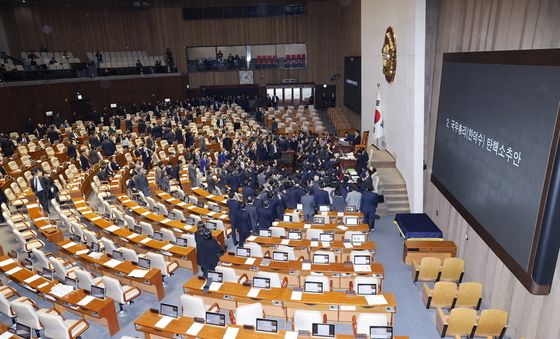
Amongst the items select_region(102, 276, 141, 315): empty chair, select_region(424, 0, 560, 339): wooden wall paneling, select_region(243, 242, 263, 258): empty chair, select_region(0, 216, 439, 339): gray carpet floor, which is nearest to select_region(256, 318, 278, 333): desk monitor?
select_region(0, 216, 439, 339): gray carpet floor

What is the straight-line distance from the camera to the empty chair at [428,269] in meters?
9.16

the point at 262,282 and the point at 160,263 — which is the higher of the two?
the point at 262,282

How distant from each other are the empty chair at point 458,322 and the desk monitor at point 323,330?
2.40 meters

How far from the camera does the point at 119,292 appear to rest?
835 cm

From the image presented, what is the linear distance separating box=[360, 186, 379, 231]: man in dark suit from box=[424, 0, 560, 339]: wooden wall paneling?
190 centimetres

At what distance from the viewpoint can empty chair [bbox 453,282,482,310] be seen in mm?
7910

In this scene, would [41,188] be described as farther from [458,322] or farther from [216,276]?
[458,322]

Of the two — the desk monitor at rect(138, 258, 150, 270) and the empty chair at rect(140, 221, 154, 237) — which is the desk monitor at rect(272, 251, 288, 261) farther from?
the empty chair at rect(140, 221, 154, 237)

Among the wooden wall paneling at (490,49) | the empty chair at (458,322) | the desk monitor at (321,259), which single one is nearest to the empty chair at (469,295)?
the wooden wall paneling at (490,49)

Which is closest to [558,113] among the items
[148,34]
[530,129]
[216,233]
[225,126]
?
[530,129]

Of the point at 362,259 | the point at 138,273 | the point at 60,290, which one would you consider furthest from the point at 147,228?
the point at 362,259

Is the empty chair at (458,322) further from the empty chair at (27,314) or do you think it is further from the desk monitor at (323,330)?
the empty chair at (27,314)

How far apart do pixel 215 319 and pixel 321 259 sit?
123 inches

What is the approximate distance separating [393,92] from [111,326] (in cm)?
1315
